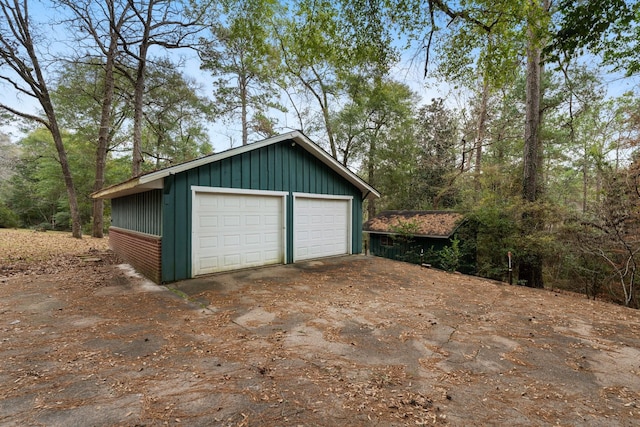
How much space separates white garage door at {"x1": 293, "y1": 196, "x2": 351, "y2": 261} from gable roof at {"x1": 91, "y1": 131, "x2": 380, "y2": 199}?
0.90 metres

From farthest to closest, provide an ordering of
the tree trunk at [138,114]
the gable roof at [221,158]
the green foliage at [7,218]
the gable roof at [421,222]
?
the green foliage at [7,218] → the tree trunk at [138,114] → the gable roof at [421,222] → the gable roof at [221,158]

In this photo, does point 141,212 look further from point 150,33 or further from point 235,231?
point 150,33

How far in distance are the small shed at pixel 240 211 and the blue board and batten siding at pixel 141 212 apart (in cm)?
2

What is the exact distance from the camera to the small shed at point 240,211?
5.73m

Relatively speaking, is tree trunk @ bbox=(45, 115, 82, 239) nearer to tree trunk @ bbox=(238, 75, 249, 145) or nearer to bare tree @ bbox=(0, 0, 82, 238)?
bare tree @ bbox=(0, 0, 82, 238)

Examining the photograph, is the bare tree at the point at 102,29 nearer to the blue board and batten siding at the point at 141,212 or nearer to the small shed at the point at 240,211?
the blue board and batten siding at the point at 141,212

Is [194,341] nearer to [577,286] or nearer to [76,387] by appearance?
[76,387]

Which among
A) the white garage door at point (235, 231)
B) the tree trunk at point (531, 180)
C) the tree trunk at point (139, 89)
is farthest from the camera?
the tree trunk at point (139, 89)

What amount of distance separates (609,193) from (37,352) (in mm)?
10667

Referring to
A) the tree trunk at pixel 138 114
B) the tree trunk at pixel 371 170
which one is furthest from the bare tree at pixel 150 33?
the tree trunk at pixel 371 170

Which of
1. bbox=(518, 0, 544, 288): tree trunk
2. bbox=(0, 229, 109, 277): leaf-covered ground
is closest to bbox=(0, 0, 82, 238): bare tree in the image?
bbox=(0, 229, 109, 277): leaf-covered ground

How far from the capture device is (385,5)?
5.52m

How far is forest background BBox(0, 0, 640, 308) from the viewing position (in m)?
5.75

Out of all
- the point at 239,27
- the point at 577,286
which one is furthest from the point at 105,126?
the point at 577,286
